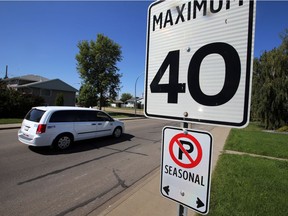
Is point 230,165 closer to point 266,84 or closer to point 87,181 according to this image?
point 87,181

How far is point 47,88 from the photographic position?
1320 inches

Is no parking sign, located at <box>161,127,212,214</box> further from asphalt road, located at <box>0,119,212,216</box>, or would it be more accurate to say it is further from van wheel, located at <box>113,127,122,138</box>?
van wheel, located at <box>113,127,122,138</box>

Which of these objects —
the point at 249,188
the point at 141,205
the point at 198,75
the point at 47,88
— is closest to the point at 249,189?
the point at 249,188

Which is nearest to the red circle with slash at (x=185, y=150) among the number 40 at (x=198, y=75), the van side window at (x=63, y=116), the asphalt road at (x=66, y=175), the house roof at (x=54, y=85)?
the number 40 at (x=198, y=75)

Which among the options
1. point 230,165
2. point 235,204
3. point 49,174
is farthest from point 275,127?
point 49,174

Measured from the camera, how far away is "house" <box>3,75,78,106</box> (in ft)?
→ 104

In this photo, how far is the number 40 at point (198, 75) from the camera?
1.21m

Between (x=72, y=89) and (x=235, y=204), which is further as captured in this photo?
(x=72, y=89)

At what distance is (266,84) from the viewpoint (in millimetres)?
20516

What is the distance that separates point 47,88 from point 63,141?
2924 cm

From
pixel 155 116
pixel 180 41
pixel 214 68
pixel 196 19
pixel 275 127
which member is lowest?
pixel 275 127

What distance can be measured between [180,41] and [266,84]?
22.9 metres

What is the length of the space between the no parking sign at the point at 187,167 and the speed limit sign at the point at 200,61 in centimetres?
14

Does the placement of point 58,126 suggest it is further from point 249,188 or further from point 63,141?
point 249,188
